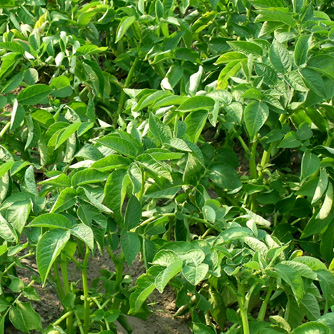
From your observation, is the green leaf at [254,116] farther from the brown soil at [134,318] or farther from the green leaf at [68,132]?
the brown soil at [134,318]

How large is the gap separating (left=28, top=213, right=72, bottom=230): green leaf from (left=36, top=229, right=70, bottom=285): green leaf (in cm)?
1

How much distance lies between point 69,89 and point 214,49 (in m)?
0.64

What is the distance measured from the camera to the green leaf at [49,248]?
1246 millimetres

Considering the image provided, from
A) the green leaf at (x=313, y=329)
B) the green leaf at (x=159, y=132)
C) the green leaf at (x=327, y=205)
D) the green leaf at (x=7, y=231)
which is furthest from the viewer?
the green leaf at (x=327, y=205)

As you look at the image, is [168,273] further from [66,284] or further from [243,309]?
[66,284]

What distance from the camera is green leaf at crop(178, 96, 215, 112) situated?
4.95 feet

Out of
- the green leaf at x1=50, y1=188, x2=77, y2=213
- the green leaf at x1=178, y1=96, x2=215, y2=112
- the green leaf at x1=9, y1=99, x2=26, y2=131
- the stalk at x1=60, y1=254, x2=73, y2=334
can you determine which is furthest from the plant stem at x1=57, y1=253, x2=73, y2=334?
the green leaf at x1=178, y1=96, x2=215, y2=112

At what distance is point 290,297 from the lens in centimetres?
148

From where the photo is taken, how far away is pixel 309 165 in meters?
Answer: 1.62

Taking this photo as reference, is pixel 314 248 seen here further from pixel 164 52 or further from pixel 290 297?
pixel 164 52

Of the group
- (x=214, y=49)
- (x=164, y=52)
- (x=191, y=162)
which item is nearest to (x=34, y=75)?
(x=164, y=52)

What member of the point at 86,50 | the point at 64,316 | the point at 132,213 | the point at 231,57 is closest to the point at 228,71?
the point at 231,57

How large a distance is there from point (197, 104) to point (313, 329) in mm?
559

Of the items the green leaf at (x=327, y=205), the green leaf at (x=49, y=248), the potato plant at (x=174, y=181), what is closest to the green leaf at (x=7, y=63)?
the potato plant at (x=174, y=181)
